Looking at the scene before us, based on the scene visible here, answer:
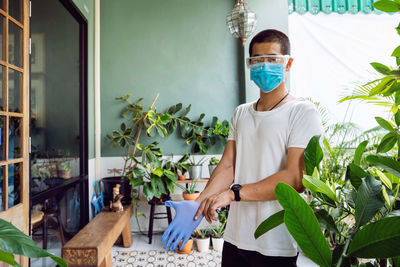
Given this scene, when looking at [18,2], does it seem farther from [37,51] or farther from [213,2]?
[213,2]

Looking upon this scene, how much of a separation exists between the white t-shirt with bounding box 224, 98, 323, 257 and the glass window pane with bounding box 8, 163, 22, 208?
1.36 meters

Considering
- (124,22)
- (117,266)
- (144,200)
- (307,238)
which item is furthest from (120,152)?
(307,238)

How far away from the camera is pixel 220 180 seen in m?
1.36

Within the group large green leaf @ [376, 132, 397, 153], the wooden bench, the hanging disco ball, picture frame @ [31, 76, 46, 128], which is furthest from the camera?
the hanging disco ball

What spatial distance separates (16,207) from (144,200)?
1.99 m

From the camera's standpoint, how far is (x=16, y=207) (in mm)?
1845

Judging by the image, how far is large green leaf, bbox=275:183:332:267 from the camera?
16.6 inches

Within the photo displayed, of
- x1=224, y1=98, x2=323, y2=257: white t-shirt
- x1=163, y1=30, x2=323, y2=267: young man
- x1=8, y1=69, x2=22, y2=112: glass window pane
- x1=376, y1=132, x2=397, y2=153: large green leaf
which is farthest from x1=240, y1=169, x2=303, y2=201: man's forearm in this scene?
x1=8, y1=69, x2=22, y2=112: glass window pane

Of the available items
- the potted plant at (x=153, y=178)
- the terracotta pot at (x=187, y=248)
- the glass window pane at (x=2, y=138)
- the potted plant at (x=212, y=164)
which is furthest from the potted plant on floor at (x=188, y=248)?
the glass window pane at (x=2, y=138)

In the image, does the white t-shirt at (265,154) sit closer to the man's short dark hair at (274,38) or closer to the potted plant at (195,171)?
the man's short dark hair at (274,38)

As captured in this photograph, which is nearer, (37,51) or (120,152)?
(37,51)

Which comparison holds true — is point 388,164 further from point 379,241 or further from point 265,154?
point 265,154

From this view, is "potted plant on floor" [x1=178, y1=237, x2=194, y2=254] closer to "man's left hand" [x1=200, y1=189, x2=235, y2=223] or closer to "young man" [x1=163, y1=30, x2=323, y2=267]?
"young man" [x1=163, y1=30, x2=323, y2=267]

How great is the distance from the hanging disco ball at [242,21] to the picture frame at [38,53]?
177 cm
